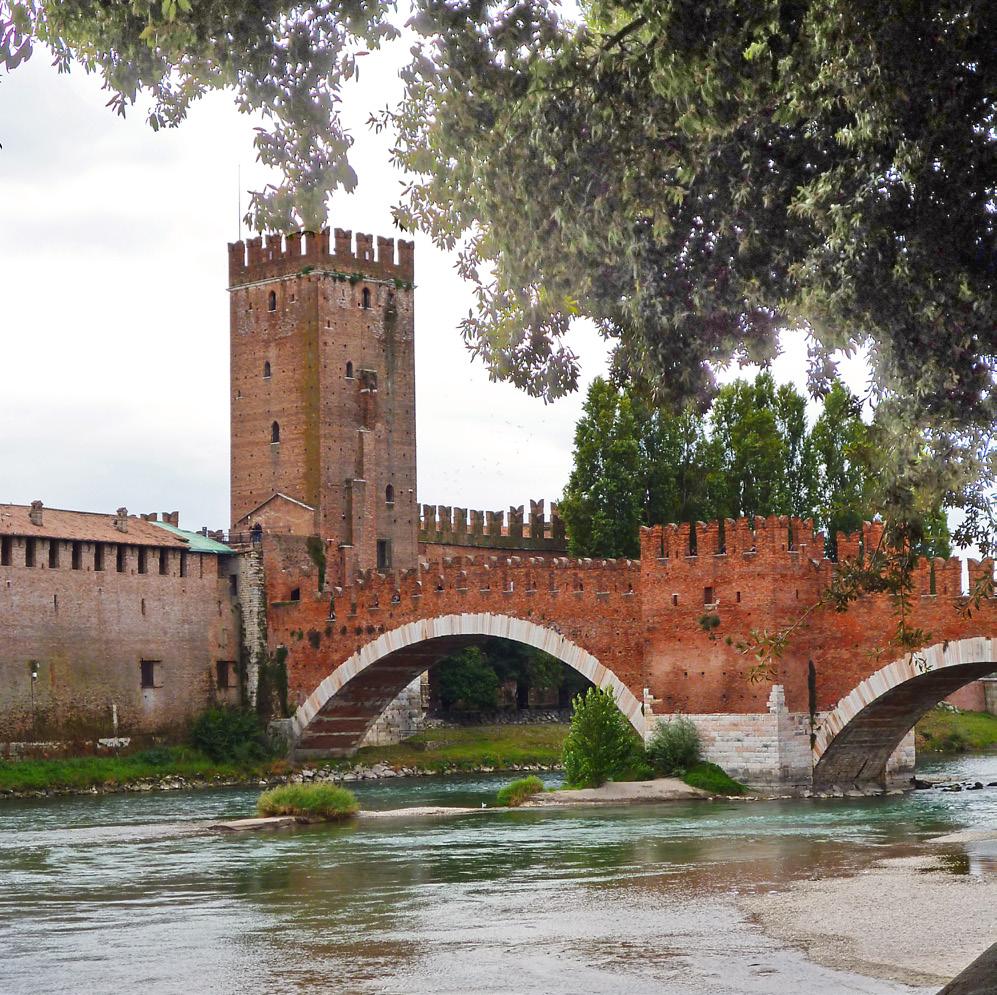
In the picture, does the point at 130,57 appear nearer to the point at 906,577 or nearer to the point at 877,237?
the point at 877,237

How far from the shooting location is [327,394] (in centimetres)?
4612

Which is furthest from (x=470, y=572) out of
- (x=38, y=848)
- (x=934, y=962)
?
(x=934, y=962)

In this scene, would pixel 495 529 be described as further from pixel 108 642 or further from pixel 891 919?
pixel 891 919

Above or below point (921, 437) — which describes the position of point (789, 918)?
below

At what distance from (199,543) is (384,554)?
6.09m

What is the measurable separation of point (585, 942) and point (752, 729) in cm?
1761

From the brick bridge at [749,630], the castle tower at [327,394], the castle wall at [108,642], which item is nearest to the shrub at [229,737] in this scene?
the castle wall at [108,642]

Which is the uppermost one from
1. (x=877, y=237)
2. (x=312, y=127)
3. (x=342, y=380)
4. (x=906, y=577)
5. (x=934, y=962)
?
(x=342, y=380)

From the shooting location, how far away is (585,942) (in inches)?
479

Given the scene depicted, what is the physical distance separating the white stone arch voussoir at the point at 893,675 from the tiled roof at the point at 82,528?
16.8 meters

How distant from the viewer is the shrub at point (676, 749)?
29.9 meters

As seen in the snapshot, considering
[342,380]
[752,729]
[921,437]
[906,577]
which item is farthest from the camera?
[342,380]

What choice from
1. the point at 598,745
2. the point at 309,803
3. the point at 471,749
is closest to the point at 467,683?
the point at 471,749

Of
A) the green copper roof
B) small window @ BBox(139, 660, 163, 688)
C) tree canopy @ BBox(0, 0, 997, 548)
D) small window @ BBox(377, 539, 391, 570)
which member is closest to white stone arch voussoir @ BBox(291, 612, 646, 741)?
small window @ BBox(139, 660, 163, 688)
